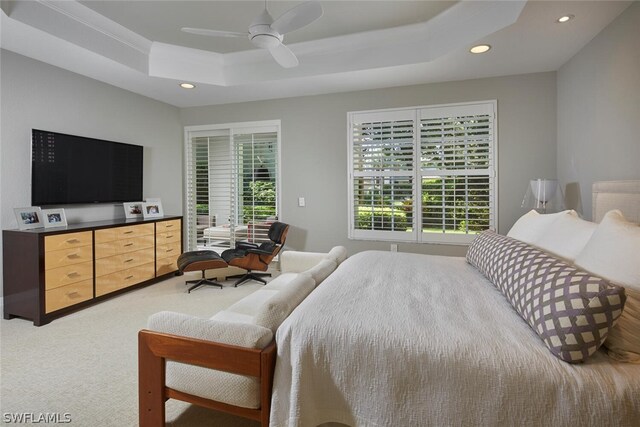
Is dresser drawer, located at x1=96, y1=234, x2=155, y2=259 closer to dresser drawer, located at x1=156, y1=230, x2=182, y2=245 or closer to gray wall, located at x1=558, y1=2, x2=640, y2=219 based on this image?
dresser drawer, located at x1=156, y1=230, x2=182, y2=245

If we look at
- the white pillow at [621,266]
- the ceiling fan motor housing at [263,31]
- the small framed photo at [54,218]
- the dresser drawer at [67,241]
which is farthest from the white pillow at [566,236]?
the small framed photo at [54,218]

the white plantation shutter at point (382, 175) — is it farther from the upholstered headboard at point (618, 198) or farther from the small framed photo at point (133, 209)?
the small framed photo at point (133, 209)

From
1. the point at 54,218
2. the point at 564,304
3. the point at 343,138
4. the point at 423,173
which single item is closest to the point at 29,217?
the point at 54,218

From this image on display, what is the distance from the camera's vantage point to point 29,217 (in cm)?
311

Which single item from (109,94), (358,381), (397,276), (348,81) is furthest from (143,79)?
(358,381)

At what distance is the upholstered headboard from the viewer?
2.10 m

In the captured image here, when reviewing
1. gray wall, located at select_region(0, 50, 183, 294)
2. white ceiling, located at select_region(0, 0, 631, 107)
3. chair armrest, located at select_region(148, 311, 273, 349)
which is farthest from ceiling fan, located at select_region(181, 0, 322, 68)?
gray wall, located at select_region(0, 50, 183, 294)

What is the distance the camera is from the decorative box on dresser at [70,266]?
2887 millimetres

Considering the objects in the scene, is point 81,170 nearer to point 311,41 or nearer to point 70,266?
point 70,266

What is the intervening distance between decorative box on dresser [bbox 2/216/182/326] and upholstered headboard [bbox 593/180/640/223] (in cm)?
470

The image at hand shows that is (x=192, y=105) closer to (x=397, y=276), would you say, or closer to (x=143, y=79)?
(x=143, y=79)

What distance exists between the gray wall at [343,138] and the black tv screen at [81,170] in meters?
1.43

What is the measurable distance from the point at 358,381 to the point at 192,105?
507 cm

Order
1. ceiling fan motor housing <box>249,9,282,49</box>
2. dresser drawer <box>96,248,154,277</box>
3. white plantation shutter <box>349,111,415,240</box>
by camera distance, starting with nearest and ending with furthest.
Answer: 1. ceiling fan motor housing <box>249,9,282,49</box>
2. dresser drawer <box>96,248,154,277</box>
3. white plantation shutter <box>349,111,415,240</box>
